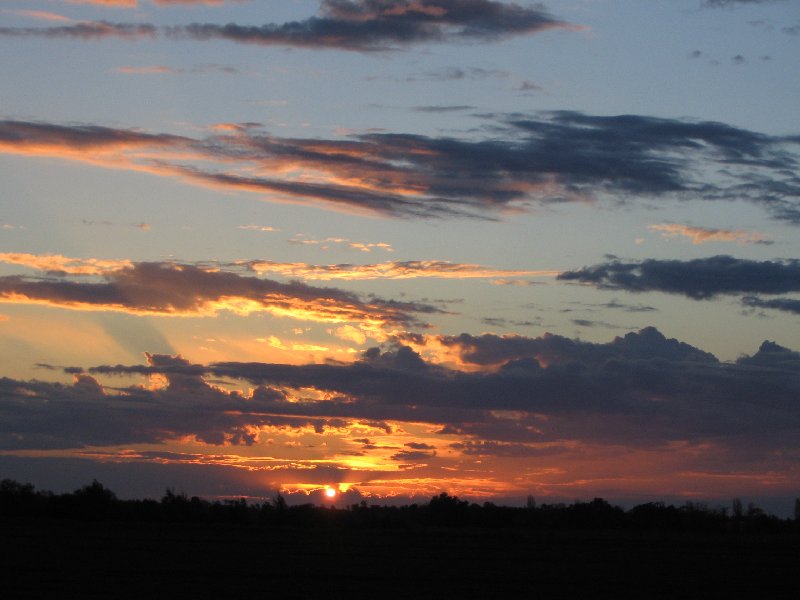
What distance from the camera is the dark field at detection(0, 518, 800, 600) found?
3188 centimetres

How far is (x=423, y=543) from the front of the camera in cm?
6122

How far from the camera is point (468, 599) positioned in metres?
30.2

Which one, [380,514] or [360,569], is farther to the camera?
[380,514]

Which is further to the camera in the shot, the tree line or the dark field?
the tree line

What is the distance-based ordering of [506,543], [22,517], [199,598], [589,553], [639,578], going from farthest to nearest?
1. [22,517]
2. [506,543]
3. [589,553]
4. [639,578]
5. [199,598]

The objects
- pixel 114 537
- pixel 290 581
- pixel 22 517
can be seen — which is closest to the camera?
pixel 290 581

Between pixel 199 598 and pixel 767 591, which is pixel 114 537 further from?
pixel 767 591

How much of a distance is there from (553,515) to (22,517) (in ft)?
186

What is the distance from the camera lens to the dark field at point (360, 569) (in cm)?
3188

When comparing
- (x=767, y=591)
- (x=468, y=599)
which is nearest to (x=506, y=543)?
(x=767, y=591)

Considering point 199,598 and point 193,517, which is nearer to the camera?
point 199,598

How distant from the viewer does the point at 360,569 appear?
132ft

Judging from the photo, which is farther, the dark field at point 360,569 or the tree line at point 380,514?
the tree line at point 380,514

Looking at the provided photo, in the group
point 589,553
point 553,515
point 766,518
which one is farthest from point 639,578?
point 766,518
